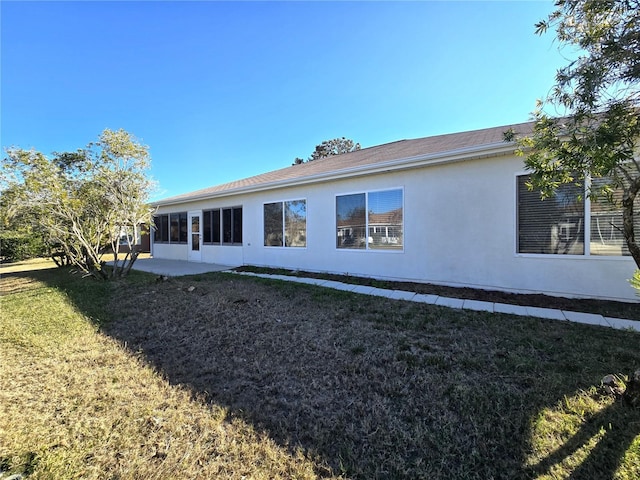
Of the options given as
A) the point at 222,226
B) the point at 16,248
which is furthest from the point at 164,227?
the point at 16,248

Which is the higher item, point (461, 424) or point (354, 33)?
point (354, 33)

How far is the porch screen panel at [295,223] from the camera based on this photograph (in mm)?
9516

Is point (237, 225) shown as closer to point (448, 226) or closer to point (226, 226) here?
point (226, 226)

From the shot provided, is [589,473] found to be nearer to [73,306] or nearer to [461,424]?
[461,424]

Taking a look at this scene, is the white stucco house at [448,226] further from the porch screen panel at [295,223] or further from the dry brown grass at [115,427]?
the dry brown grass at [115,427]

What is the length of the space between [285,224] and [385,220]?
12.3ft

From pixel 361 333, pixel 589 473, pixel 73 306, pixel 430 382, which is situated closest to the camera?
pixel 589 473

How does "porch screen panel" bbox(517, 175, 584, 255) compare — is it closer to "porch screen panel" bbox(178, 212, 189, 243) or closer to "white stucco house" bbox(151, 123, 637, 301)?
"white stucco house" bbox(151, 123, 637, 301)

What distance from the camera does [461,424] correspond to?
2.23 meters

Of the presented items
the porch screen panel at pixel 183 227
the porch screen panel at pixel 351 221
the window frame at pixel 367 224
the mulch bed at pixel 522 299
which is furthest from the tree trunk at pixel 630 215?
the porch screen panel at pixel 183 227

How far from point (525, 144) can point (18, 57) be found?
11.9 metres

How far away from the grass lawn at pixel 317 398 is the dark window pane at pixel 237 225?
268 inches

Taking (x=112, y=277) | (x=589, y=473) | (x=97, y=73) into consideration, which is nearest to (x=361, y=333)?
(x=589, y=473)

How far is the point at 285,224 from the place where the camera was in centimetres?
1005
